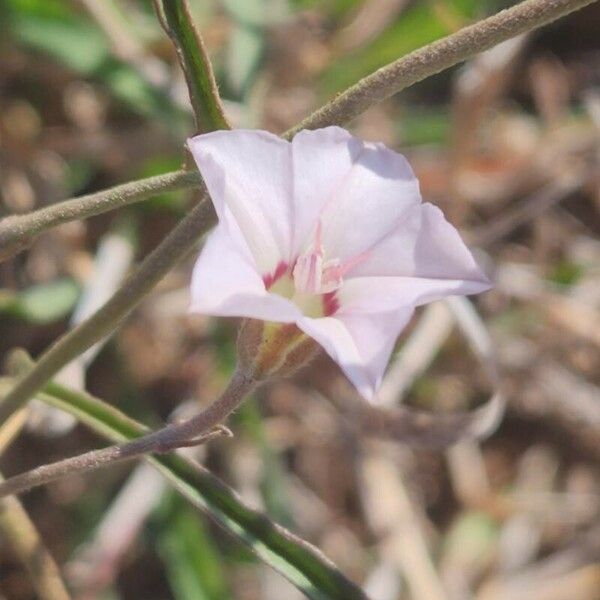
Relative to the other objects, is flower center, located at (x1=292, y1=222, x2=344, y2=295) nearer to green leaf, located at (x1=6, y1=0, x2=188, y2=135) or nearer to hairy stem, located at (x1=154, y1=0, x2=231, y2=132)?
hairy stem, located at (x1=154, y1=0, x2=231, y2=132)

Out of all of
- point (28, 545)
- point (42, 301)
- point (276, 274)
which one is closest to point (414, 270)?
point (276, 274)

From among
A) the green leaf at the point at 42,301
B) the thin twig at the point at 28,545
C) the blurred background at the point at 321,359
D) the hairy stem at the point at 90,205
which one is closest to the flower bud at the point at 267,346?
the hairy stem at the point at 90,205

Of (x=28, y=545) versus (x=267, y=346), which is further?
(x=28, y=545)

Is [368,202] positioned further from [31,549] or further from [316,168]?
[31,549]

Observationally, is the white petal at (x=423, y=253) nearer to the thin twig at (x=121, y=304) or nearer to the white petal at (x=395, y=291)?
the white petal at (x=395, y=291)

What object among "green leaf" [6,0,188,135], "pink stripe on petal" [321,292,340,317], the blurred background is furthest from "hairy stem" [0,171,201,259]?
"green leaf" [6,0,188,135]

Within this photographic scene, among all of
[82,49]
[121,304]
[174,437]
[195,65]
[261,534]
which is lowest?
[261,534]
